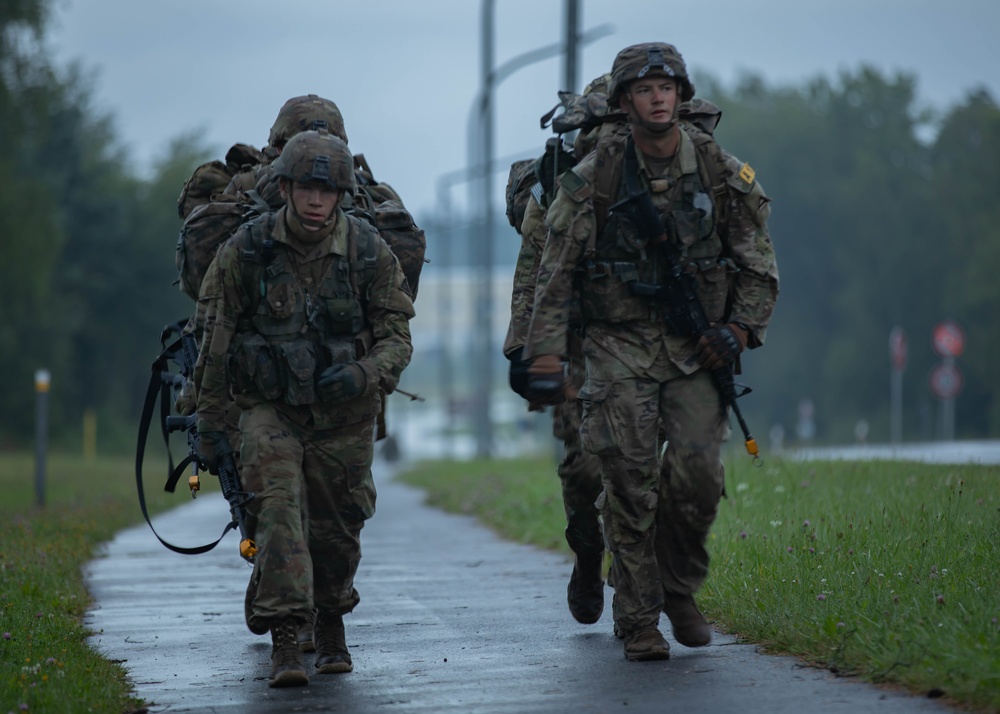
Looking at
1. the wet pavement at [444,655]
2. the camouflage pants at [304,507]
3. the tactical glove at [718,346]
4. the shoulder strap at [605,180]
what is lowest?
the wet pavement at [444,655]

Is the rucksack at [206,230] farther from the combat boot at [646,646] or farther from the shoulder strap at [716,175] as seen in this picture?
the combat boot at [646,646]

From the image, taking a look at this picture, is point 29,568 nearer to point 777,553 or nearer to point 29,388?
point 777,553

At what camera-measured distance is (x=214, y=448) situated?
6371mm

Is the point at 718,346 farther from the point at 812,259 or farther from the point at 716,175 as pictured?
the point at 812,259

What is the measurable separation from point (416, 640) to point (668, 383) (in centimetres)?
168

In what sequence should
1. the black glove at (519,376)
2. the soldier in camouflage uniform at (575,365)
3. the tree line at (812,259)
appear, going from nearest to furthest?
the black glove at (519,376) → the soldier in camouflage uniform at (575,365) → the tree line at (812,259)

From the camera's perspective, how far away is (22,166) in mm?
47781

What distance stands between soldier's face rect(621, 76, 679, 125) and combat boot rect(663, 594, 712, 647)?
1872 mm

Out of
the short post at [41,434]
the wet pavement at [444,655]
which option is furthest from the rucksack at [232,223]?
the short post at [41,434]

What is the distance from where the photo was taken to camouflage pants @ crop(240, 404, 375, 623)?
5980 millimetres

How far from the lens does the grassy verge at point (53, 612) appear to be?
5.55 m

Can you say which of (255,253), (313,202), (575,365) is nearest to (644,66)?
(313,202)

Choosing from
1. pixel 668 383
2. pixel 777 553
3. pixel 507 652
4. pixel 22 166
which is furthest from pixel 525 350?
pixel 22 166

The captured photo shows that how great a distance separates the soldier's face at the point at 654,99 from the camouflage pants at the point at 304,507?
1646 mm
